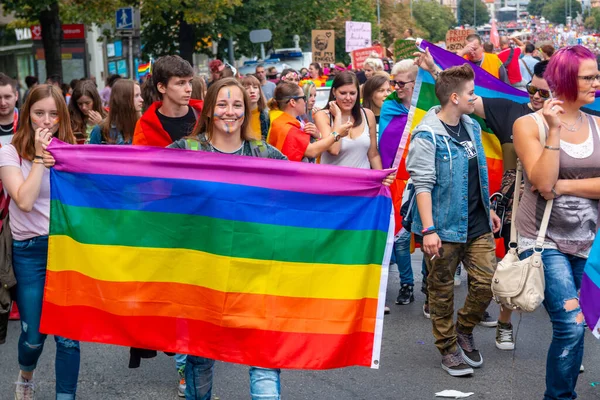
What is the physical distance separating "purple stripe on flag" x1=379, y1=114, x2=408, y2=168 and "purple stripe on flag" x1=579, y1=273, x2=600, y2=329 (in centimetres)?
313

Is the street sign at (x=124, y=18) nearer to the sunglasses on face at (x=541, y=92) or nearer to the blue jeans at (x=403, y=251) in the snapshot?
the blue jeans at (x=403, y=251)

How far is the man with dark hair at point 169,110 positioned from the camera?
5754mm

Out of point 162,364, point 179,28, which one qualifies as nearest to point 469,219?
point 162,364

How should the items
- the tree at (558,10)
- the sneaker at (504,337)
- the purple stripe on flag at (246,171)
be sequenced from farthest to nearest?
the tree at (558,10) < the sneaker at (504,337) < the purple stripe on flag at (246,171)

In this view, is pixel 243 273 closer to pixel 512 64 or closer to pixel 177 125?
pixel 177 125

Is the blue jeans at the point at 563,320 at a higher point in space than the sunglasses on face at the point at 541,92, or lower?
lower

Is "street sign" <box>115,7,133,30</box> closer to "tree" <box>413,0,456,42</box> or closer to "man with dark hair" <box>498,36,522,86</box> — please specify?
"man with dark hair" <box>498,36,522,86</box>

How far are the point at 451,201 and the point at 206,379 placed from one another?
193cm

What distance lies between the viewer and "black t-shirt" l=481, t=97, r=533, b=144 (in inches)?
244

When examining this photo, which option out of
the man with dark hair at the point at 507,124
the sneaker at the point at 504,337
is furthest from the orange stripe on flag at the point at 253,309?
the sneaker at the point at 504,337

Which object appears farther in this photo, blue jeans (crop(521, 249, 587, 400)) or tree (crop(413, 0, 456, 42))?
Result: tree (crop(413, 0, 456, 42))

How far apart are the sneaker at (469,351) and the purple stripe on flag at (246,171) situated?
1.81m

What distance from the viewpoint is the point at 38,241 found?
16.1ft

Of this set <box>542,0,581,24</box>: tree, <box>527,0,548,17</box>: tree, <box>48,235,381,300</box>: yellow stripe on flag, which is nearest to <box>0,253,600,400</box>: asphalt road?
<box>48,235,381,300</box>: yellow stripe on flag
